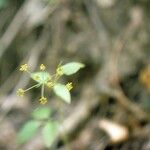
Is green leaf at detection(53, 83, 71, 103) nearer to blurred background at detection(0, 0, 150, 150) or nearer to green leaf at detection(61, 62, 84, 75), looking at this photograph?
green leaf at detection(61, 62, 84, 75)

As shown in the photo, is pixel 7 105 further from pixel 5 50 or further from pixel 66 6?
pixel 66 6

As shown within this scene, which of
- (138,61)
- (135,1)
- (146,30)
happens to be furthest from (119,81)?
(135,1)

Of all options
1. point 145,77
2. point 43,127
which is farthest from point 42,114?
point 145,77

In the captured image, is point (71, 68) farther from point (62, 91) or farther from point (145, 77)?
point (145, 77)

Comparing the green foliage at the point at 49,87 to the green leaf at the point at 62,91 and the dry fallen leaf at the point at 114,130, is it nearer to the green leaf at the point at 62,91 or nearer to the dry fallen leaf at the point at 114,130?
the green leaf at the point at 62,91

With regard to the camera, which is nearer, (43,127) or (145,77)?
(43,127)

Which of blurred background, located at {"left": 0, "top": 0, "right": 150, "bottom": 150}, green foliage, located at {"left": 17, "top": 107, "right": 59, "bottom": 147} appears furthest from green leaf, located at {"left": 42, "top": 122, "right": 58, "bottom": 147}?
blurred background, located at {"left": 0, "top": 0, "right": 150, "bottom": 150}

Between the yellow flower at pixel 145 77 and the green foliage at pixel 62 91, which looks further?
the yellow flower at pixel 145 77

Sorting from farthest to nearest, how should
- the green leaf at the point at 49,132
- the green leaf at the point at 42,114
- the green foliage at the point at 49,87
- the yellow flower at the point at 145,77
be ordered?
the yellow flower at the point at 145,77
the green leaf at the point at 42,114
the green leaf at the point at 49,132
the green foliage at the point at 49,87

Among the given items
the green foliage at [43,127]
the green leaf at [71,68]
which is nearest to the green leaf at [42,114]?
the green foliage at [43,127]
